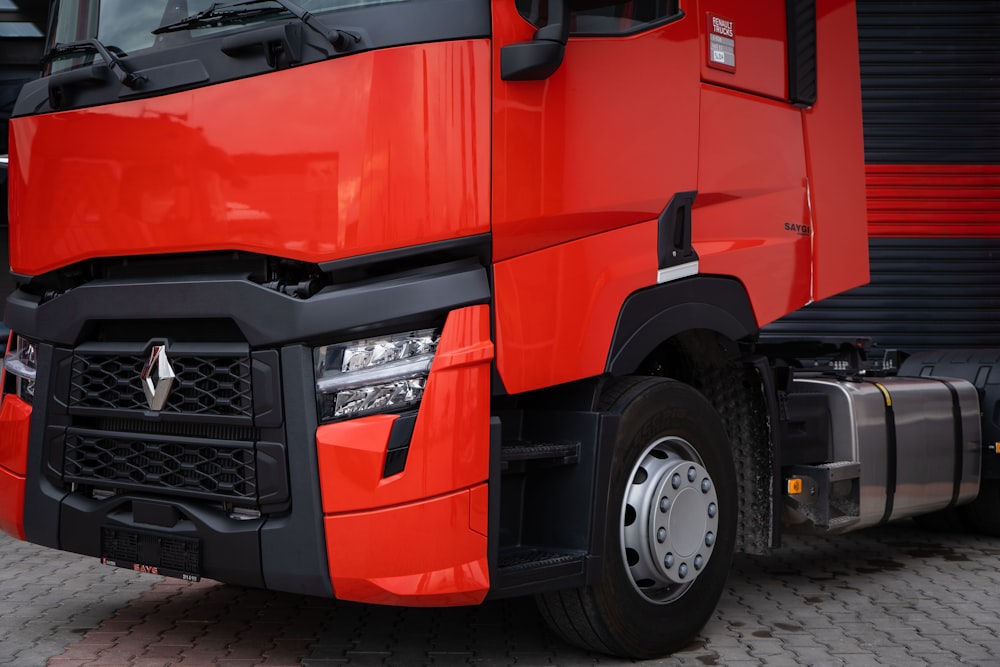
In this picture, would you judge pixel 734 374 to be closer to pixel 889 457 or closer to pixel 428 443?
pixel 889 457

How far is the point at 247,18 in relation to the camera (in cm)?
396

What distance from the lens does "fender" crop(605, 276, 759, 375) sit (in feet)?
14.2

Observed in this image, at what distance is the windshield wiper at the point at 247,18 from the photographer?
3.75 metres

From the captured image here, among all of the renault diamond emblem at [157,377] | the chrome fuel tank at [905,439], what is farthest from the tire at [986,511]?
the renault diamond emblem at [157,377]

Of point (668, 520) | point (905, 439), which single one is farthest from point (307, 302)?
point (905, 439)

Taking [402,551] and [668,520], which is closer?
[402,551]

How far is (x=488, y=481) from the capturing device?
3891mm

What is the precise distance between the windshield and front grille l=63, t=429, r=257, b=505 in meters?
1.26

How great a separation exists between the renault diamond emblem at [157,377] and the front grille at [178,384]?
20mm

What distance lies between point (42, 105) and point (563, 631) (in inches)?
99.7

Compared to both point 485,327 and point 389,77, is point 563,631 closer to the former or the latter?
point 485,327

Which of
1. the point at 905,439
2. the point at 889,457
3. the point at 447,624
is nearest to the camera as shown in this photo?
the point at 447,624

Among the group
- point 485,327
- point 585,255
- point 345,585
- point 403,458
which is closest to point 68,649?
point 345,585

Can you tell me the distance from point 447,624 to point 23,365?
73.2 inches
